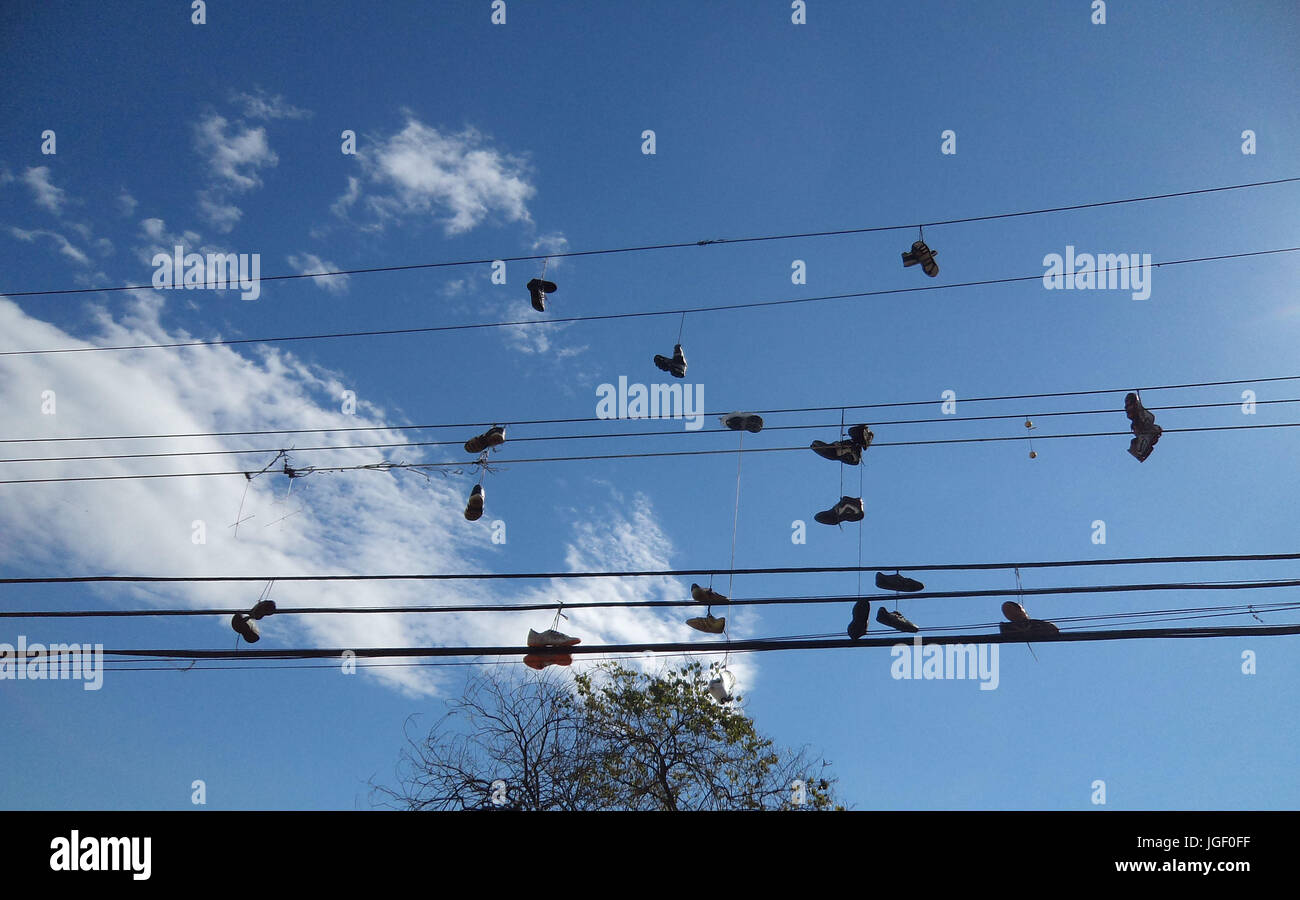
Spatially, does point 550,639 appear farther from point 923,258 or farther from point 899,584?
point 923,258

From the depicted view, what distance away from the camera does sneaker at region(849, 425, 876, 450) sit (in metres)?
6.59

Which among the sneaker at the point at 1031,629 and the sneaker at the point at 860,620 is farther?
the sneaker at the point at 860,620

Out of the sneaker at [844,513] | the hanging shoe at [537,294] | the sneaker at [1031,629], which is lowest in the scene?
the sneaker at [1031,629]

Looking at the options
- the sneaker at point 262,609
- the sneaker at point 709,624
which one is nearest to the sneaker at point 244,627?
the sneaker at point 262,609

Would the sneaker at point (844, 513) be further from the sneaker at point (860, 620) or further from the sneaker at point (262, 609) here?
the sneaker at point (262, 609)

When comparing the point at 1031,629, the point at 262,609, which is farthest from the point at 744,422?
the point at 262,609

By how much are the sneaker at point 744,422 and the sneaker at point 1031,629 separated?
232 centimetres

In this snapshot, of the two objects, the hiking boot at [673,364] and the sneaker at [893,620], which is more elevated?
the hiking boot at [673,364]

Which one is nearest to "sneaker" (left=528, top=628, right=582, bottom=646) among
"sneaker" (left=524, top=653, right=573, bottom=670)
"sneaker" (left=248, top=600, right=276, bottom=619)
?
"sneaker" (left=524, top=653, right=573, bottom=670)

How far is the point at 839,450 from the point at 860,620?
147cm

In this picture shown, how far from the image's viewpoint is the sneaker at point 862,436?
21.6 ft

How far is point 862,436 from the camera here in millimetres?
6602
